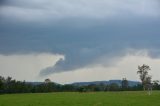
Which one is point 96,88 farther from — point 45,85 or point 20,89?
point 20,89

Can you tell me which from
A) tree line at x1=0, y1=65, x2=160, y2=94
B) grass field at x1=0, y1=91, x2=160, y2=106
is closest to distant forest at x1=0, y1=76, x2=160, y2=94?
tree line at x1=0, y1=65, x2=160, y2=94

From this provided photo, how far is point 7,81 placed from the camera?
157 metres

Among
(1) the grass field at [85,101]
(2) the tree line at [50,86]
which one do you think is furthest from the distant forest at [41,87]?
(1) the grass field at [85,101]

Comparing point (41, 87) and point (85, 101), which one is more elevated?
point (41, 87)

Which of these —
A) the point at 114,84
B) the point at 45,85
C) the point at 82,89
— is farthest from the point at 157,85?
the point at 45,85

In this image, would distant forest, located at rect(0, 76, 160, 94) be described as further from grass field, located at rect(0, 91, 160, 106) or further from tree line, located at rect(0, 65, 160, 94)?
grass field, located at rect(0, 91, 160, 106)

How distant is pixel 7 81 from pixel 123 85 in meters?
60.8

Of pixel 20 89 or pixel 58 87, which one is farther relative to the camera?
pixel 58 87

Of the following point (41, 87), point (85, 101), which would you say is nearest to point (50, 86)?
point (41, 87)

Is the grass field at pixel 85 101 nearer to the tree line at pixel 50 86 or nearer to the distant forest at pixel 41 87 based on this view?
the tree line at pixel 50 86

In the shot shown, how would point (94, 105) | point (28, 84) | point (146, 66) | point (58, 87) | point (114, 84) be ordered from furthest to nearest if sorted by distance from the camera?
point (114, 84) → point (58, 87) → point (28, 84) → point (146, 66) → point (94, 105)

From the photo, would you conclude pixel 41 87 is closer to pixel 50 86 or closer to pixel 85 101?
pixel 50 86

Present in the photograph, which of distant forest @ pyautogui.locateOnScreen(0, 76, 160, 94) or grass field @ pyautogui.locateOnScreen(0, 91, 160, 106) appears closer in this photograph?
grass field @ pyautogui.locateOnScreen(0, 91, 160, 106)

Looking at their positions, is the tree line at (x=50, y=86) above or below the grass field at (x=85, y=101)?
above
